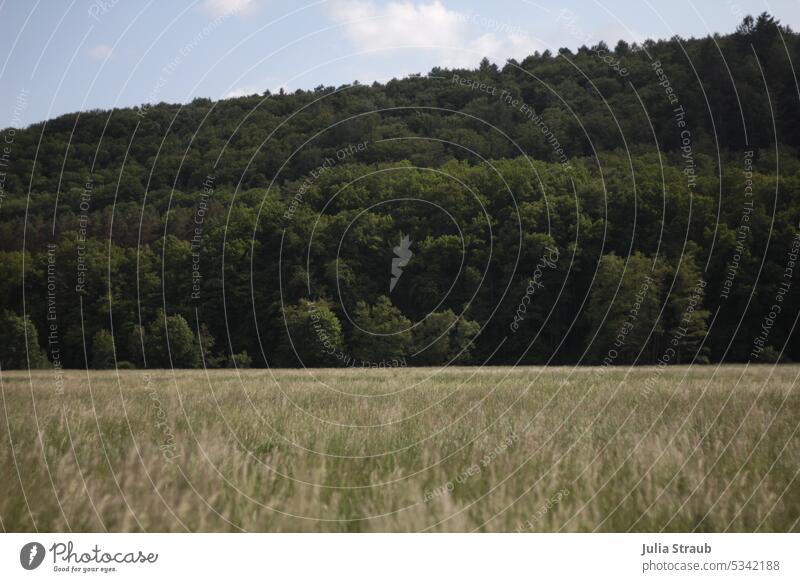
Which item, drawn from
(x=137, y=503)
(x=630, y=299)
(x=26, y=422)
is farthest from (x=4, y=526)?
(x=630, y=299)

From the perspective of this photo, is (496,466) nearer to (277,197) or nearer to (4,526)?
(4,526)

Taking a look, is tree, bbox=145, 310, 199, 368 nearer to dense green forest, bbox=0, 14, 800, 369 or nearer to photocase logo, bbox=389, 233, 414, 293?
dense green forest, bbox=0, 14, 800, 369

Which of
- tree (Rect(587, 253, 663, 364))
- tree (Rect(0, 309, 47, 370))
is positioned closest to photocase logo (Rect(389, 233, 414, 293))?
tree (Rect(587, 253, 663, 364))

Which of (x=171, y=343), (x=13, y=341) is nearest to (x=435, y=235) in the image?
(x=171, y=343)

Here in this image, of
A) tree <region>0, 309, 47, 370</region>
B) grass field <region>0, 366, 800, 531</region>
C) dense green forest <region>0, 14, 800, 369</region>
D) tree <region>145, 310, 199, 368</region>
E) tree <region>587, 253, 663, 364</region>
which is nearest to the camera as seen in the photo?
grass field <region>0, 366, 800, 531</region>

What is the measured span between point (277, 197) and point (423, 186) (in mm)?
14842

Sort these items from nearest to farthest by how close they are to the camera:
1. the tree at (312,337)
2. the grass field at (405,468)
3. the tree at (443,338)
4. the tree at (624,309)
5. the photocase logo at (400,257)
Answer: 1. the grass field at (405,468)
2. the tree at (624,309)
3. the tree at (443,338)
4. the tree at (312,337)
5. the photocase logo at (400,257)

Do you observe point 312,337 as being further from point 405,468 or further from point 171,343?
point 405,468

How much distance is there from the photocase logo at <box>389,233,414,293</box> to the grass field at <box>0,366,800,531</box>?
232ft

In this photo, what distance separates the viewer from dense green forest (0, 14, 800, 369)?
220ft
